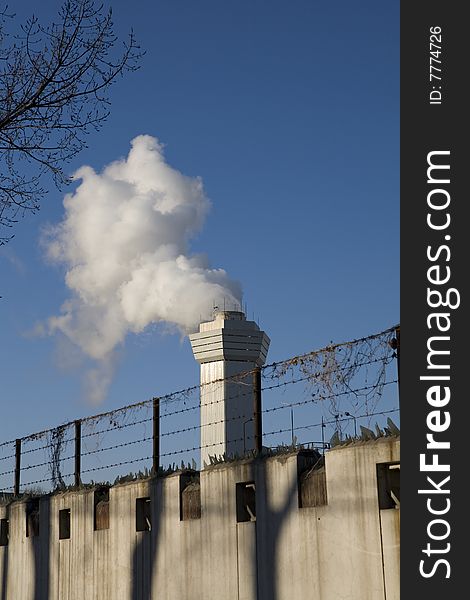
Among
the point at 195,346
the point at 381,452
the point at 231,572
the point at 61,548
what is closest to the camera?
the point at 381,452

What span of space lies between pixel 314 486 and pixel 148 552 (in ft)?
11.7

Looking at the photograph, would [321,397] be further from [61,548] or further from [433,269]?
[61,548]

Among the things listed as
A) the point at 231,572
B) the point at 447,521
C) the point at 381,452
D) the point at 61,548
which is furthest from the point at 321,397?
the point at 61,548

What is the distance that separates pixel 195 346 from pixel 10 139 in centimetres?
7974

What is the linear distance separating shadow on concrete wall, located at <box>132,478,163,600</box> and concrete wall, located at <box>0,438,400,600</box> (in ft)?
0.05

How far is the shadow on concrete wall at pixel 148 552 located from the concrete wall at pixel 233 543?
0.05 feet

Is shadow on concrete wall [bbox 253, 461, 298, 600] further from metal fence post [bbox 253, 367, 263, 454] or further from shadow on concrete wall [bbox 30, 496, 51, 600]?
shadow on concrete wall [bbox 30, 496, 51, 600]

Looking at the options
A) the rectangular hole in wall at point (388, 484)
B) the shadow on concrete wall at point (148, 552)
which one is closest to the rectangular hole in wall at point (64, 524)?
the shadow on concrete wall at point (148, 552)

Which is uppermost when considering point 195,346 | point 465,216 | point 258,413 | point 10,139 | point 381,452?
point 195,346

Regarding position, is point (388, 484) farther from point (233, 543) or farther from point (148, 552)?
point (148, 552)

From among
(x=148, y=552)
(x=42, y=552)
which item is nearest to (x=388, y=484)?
(x=148, y=552)

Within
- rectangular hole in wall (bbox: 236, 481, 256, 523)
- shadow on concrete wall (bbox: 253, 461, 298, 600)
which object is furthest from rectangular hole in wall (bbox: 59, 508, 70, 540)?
shadow on concrete wall (bbox: 253, 461, 298, 600)

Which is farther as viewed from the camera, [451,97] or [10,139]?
[10,139]

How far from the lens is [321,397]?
426 inches
